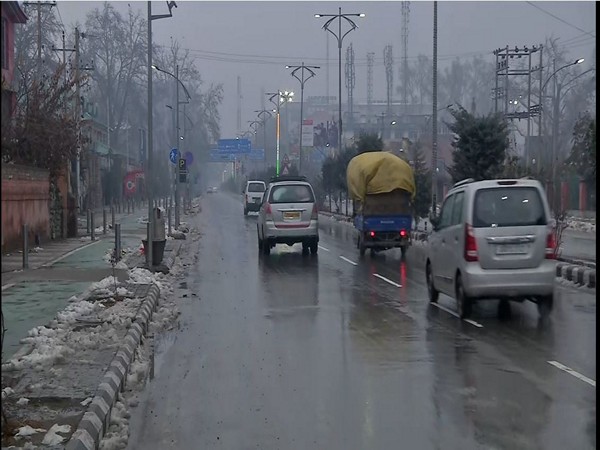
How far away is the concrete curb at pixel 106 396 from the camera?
22.3 feet

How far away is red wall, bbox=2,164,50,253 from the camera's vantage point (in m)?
24.1

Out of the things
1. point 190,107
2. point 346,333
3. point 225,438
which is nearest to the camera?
point 225,438

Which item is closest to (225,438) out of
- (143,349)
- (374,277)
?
(143,349)

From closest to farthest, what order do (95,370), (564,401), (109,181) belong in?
(564,401)
(95,370)
(109,181)

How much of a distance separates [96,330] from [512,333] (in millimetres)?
5529

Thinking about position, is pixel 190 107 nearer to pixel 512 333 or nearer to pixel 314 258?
pixel 314 258

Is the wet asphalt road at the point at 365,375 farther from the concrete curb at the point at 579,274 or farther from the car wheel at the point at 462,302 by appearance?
the concrete curb at the point at 579,274

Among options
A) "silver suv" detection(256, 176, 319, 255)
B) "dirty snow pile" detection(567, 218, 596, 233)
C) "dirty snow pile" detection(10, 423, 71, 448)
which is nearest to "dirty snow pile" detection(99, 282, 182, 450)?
"dirty snow pile" detection(10, 423, 71, 448)

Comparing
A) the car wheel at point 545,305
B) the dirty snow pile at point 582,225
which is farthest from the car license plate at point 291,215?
the dirty snow pile at point 582,225

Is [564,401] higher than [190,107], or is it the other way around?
[190,107]

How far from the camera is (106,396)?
325 inches

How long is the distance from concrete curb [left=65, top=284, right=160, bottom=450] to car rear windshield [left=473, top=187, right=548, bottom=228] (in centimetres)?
502

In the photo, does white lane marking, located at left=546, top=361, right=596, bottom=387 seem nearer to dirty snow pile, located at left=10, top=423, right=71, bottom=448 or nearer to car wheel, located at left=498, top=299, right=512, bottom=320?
car wheel, located at left=498, top=299, right=512, bottom=320

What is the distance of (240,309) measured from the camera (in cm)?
1523
